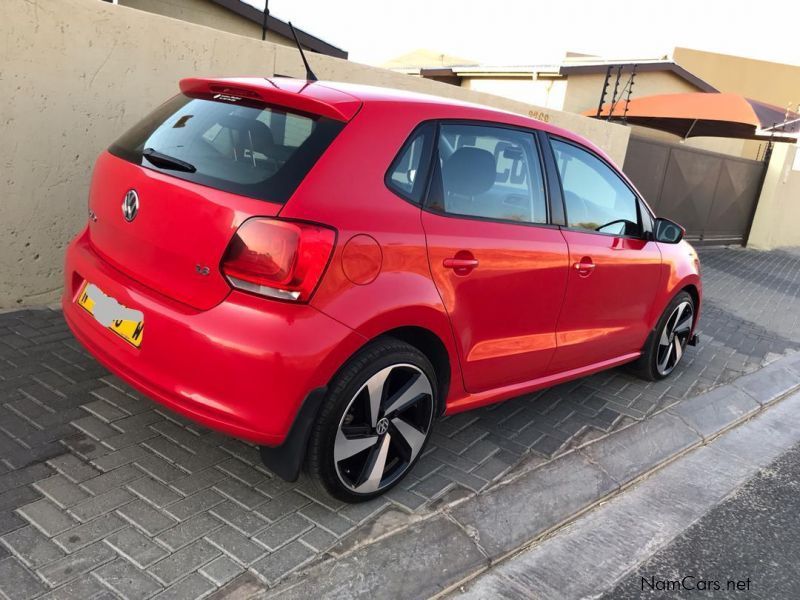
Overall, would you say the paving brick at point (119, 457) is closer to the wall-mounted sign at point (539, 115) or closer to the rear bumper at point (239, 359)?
the rear bumper at point (239, 359)

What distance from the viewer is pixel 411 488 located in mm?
3068

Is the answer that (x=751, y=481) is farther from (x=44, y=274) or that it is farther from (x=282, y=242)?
(x=44, y=274)

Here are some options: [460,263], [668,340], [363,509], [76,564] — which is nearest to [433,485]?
[363,509]

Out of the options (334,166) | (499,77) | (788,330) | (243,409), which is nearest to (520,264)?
(334,166)

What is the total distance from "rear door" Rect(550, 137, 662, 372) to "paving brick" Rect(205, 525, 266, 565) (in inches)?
77.2

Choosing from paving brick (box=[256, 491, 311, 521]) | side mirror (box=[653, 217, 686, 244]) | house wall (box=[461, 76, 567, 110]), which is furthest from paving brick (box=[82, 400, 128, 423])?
house wall (box=[461, 76, 567, 110])

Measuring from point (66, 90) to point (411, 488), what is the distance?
3.27 metres

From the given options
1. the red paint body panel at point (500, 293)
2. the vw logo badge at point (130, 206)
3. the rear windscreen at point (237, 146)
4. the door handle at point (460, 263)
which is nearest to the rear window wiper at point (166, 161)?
the rear windscreen at point (237, 146)

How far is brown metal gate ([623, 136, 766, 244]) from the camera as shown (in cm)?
1133

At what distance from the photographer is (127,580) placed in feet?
7.36

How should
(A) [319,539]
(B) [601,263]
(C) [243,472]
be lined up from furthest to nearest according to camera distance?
(B) [601,263]
(C) [243,472]
(A) [319,539]

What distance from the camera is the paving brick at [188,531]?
2.45 metres

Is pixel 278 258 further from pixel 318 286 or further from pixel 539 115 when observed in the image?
pixel 539 115

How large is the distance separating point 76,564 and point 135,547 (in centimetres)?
19
